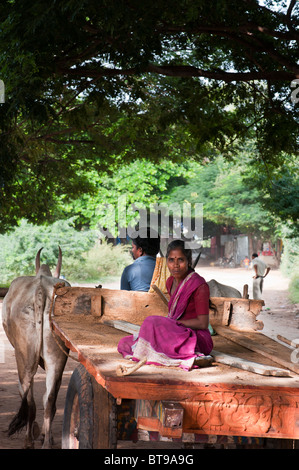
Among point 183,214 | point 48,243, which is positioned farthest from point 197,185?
point 48,243

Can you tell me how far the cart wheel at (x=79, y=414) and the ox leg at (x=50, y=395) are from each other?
4.13 ft

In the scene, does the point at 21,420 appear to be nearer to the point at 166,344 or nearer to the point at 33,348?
the point at 33,348

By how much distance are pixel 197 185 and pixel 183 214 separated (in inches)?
108

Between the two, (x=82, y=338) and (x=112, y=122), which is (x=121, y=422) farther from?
(x=112, y=122)

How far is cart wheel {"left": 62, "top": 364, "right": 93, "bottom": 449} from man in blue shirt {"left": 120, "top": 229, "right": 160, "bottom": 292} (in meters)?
2.22

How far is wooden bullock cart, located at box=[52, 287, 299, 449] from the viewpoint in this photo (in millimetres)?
2750

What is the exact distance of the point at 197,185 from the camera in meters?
36.9

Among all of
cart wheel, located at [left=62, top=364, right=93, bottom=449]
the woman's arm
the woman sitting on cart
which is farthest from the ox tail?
the woman's arm

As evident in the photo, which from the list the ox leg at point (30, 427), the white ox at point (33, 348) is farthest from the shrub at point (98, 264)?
the ox leg at point (30, 427)

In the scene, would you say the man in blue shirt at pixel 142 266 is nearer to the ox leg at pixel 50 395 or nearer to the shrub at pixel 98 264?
the ox leg at pixel 50 395

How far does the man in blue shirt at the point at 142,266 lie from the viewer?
19.3 feet

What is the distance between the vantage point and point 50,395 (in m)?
5.08

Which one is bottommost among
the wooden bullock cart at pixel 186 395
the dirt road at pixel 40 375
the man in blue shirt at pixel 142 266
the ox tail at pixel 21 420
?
the dirt road at pixel 40 375

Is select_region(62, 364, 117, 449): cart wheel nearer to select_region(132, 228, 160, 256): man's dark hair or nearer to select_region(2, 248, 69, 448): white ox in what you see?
select_region(2, 248, 69, 448): white ox
